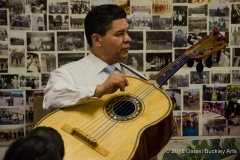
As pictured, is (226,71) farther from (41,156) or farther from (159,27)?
(41,156)

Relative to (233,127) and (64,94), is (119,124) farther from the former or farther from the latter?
(233,127)

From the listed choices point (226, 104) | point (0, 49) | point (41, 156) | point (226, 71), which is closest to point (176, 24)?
point (226, 71)

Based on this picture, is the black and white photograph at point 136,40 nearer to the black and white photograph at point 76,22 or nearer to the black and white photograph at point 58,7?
the black and white photograph at point 76,22

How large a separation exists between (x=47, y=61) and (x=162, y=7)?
849 millimetres

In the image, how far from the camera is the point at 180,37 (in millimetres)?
2006

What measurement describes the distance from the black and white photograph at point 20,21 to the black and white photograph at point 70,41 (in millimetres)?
211

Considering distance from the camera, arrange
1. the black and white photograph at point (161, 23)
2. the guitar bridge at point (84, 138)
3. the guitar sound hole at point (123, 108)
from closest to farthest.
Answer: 1. the guitar bridge at point (84, 138)
2. the guitar sound hole at point (123, 108)
3. the black and white photograph at point (161, 23)

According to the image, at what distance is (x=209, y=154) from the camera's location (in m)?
2.12

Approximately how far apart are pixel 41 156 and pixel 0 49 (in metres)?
1.57

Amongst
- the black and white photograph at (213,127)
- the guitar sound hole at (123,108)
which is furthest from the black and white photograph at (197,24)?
the guitar sound hole at (123,108)

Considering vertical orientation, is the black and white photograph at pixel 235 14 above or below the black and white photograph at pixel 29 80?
above

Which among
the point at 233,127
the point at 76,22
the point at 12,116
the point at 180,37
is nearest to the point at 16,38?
the point at 76,22

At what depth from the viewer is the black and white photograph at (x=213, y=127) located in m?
2.07

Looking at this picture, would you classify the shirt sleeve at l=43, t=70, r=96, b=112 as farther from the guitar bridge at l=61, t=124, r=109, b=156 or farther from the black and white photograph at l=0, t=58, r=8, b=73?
the black and white photograph at l=0, t=58, r=8, b=73
